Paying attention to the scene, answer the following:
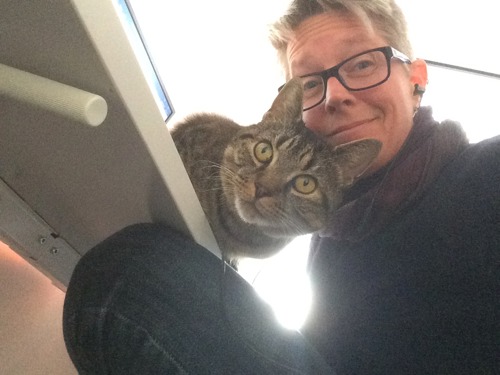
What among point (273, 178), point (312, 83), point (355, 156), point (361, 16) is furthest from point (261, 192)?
point (361, 16)

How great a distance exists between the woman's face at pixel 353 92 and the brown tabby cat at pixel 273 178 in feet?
0.23

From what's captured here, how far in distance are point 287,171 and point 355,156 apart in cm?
16

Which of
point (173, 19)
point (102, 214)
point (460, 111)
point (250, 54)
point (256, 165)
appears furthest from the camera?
point (250, 54)

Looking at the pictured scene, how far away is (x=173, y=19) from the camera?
71.7 inches

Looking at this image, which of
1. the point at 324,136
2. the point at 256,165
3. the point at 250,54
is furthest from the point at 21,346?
the point at 250,54

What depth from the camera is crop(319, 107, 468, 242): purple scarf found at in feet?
2.45

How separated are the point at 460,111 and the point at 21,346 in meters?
1.89

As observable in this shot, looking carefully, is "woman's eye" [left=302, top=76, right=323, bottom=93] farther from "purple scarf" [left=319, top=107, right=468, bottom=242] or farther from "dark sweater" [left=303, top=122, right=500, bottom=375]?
"dark sweater" [left=303, top=122, right=500, bottom=375]

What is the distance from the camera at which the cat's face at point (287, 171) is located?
2.66 ft

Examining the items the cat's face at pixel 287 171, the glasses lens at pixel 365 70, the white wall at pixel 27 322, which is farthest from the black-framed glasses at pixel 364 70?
the white wall at pixel 27 322

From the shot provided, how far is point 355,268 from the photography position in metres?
0.80

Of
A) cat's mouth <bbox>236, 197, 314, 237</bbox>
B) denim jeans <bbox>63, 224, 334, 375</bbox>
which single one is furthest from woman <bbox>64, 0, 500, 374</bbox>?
cat's mouth <bbox>236, 197, 314, 237</bbox>

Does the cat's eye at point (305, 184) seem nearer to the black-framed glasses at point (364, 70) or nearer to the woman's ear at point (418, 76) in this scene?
the black-framed glasses at point (364, 70)

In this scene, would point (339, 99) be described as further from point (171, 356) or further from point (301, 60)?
point (171, 356)
